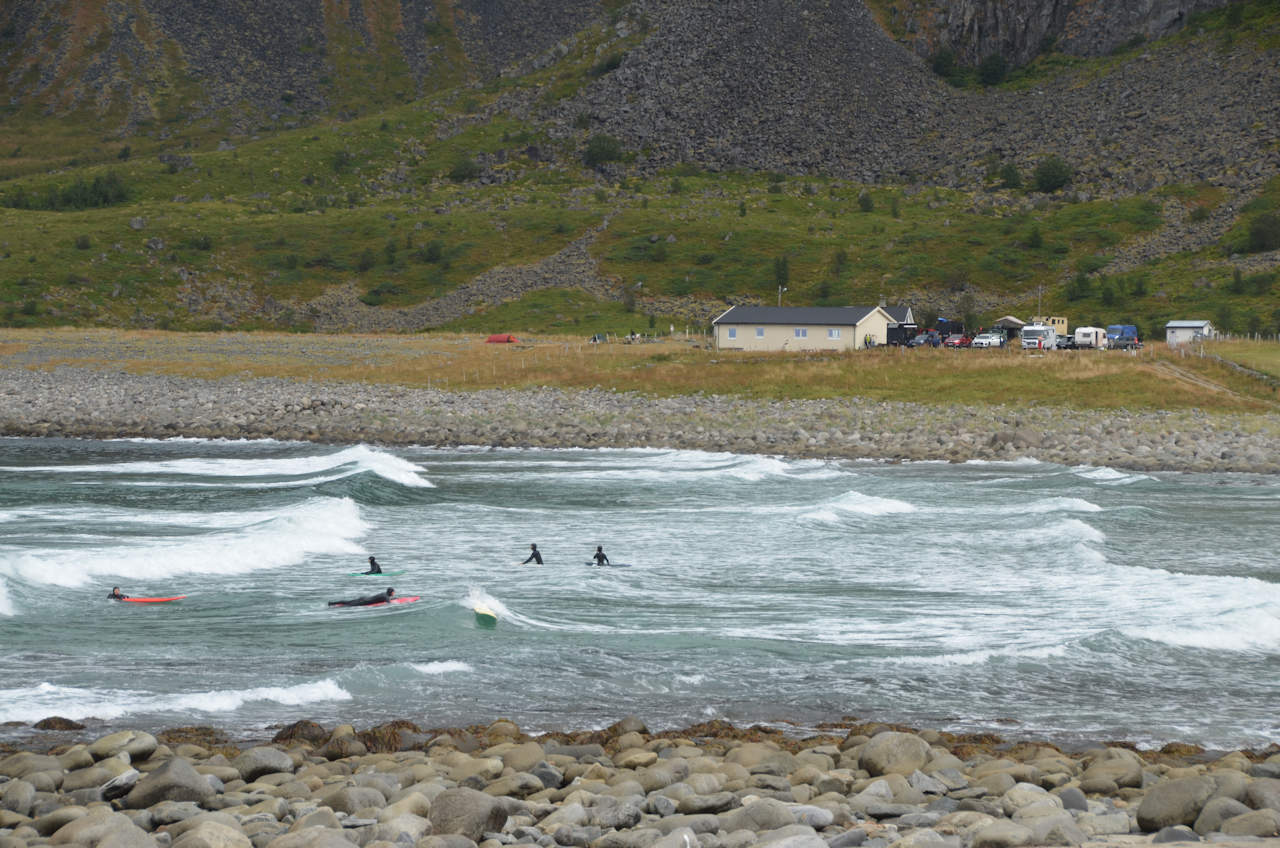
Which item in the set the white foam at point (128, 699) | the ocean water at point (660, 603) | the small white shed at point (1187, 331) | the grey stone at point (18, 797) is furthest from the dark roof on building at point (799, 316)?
the grey stone at point (18, 797)

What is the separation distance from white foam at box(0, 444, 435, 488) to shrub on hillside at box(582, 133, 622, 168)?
152250 millimetres

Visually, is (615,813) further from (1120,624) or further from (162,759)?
(1120,624)

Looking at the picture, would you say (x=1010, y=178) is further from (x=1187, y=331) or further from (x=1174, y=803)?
(x=1174, y=803)

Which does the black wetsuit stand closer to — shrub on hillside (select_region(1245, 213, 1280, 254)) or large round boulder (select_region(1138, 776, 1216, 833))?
large round boulder (select_region(1138, 776, 1216, 833))

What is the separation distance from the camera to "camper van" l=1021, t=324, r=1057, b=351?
8088 cm

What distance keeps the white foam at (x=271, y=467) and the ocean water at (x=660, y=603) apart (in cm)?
128

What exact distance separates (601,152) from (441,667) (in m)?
180

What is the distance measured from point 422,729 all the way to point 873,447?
114ft

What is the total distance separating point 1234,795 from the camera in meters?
12.0

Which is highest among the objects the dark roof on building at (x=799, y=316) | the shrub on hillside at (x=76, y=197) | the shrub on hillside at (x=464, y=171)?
the shrub on hillside at (x=464, y=171)

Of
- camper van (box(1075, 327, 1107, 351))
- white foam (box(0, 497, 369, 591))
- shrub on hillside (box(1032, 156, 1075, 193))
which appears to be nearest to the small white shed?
camper van (box(1075, 327, 1107, 351))

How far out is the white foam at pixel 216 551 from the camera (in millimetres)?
25750

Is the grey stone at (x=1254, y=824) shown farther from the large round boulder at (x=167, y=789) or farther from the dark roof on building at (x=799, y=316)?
the dark roof on building at (x=799, y=316)

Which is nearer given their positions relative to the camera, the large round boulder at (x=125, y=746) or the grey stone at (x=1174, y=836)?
the grey stone at (x=1174, y=836)
